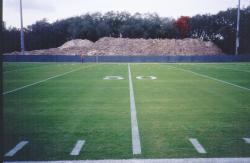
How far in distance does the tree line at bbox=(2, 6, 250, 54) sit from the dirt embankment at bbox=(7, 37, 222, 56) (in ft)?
27.3

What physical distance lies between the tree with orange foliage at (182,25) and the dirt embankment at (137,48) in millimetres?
15661

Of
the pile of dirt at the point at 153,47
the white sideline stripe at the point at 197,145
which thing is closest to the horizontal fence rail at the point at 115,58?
the pile of dirt at the point at 153,47

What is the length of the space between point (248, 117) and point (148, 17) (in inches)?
3605

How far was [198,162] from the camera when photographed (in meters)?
4.60

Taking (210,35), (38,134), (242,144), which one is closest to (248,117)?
(242,144)

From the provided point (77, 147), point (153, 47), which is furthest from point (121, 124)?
point (153, 47)

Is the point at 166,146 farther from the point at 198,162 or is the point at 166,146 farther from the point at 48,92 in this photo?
the point at 48,92

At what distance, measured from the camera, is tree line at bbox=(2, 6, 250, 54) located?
87.9 meters

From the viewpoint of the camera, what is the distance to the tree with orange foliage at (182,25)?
316 feet

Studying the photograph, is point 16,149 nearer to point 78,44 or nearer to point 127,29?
point 78,44

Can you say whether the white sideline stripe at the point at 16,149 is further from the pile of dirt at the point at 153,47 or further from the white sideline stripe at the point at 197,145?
the pile of dirt at the point at 153,47

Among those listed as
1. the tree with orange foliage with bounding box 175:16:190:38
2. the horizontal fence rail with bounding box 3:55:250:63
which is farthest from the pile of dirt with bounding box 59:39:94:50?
the tree with orange foliage with bounding box 175:16:190:38

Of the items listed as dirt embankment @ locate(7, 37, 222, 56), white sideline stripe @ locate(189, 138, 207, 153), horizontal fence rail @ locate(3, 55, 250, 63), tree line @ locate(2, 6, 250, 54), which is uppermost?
tree line @ locate(2, 6, 250, 54)

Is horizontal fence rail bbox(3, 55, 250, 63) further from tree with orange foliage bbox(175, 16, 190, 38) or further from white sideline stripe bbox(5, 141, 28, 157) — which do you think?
white sideline stripe bbox(5, 141, 28, 157)
